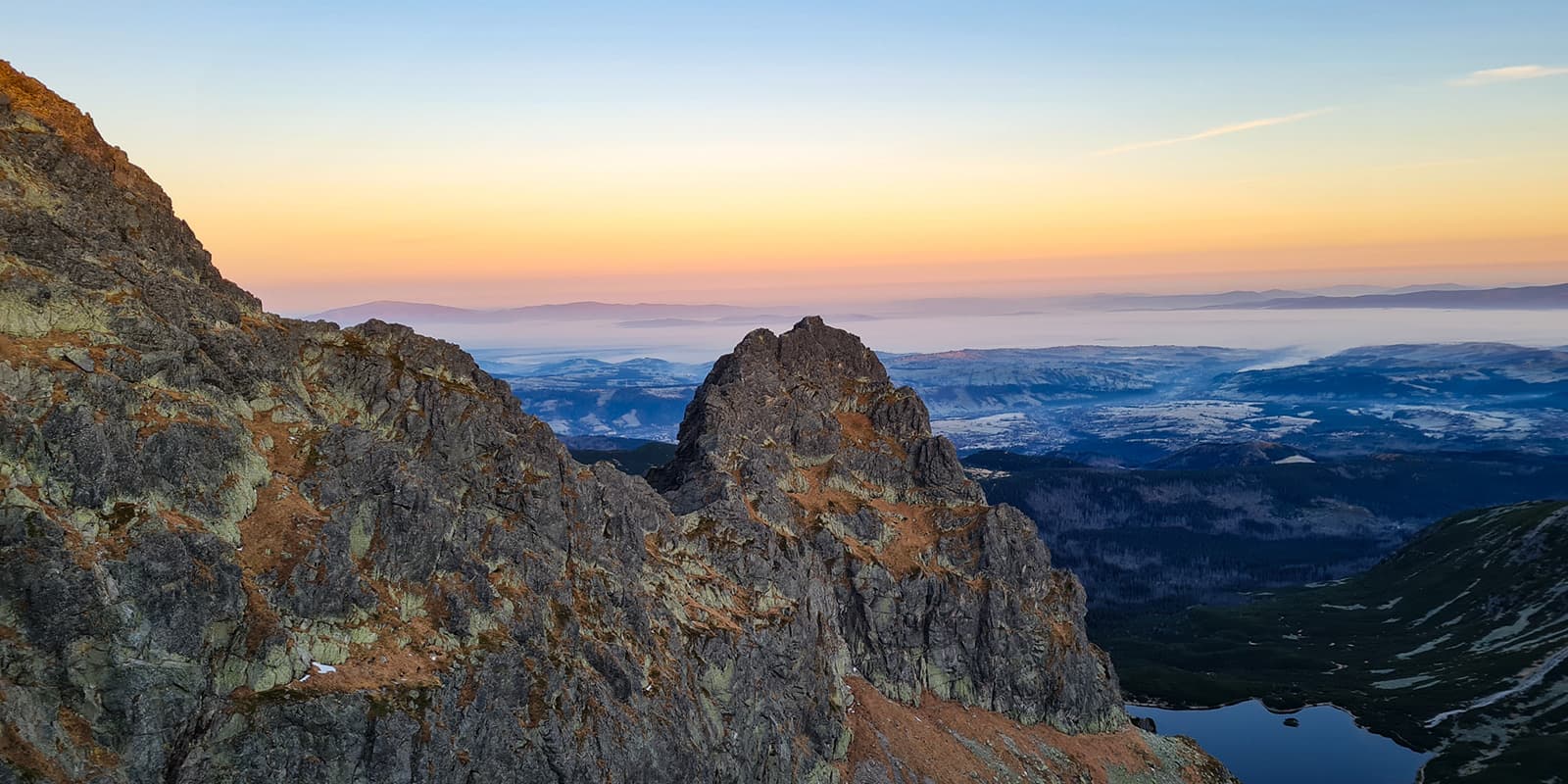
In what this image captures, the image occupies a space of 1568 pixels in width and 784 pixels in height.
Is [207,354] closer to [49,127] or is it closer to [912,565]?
[49,127]

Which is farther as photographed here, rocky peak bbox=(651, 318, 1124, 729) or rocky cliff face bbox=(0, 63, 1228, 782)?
rocky peak bbox=(651, 318, 1124, 729)

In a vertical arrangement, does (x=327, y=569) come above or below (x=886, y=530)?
above

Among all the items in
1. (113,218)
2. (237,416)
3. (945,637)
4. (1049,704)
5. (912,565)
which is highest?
(113,218)

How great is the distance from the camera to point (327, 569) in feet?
253

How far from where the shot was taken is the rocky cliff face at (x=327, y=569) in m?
65.6

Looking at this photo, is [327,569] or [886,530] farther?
[886,530]

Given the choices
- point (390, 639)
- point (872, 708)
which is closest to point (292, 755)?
point (390, 639)

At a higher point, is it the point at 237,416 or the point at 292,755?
the point at 237,416

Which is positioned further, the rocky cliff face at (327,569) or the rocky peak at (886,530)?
the rocky peak at (886,530)

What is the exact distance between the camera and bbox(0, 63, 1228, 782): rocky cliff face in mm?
65625

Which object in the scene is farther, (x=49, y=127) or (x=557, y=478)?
(x=557, y=478)

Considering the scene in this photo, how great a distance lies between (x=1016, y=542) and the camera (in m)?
164

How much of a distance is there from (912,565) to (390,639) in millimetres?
93279

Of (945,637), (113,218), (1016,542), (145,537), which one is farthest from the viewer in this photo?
(1016,542)
